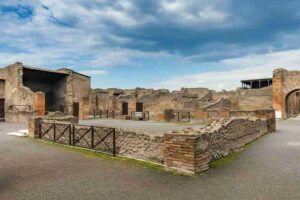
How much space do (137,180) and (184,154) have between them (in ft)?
4.35

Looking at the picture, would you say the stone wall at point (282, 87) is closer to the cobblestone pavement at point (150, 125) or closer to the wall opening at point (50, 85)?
the cobblestone pavement at point (150, 125)

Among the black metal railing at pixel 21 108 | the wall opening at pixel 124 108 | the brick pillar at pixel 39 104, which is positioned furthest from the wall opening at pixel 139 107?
the black metal railing at pixel 21 108

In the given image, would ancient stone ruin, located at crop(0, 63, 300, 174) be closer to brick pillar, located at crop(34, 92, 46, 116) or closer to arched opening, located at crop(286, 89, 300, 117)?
brick pillar, located at crop(34, 92, 46, 116)

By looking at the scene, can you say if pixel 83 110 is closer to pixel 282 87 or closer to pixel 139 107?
pixel 139 107

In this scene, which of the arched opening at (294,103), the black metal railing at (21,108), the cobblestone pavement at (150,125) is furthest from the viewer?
the arched opening at (294,103)

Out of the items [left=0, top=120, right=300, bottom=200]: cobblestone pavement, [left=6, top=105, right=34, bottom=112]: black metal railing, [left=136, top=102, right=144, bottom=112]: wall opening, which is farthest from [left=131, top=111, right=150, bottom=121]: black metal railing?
[left=0, top=120, right=300, bottom=200]: cobblestone pavement

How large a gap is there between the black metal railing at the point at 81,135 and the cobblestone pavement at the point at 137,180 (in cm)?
135

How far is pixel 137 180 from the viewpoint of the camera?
657cm

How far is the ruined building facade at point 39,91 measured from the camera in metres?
24.8

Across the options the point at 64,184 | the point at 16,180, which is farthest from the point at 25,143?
the point at 64,184

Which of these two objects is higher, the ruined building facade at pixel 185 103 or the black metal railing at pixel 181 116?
the ruined building facade at pixel 185 103

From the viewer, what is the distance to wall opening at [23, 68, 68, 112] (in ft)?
107

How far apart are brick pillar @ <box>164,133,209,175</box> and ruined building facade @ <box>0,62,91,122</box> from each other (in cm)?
1868

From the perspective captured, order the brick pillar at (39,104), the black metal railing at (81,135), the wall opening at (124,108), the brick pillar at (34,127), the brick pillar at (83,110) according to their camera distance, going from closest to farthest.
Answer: the black metal railing at (81,135) < the brick pillar at (34,127) < the brick pillar at (39,104) < the brick pillar at (83,110) < the wall opening at (124,108)
